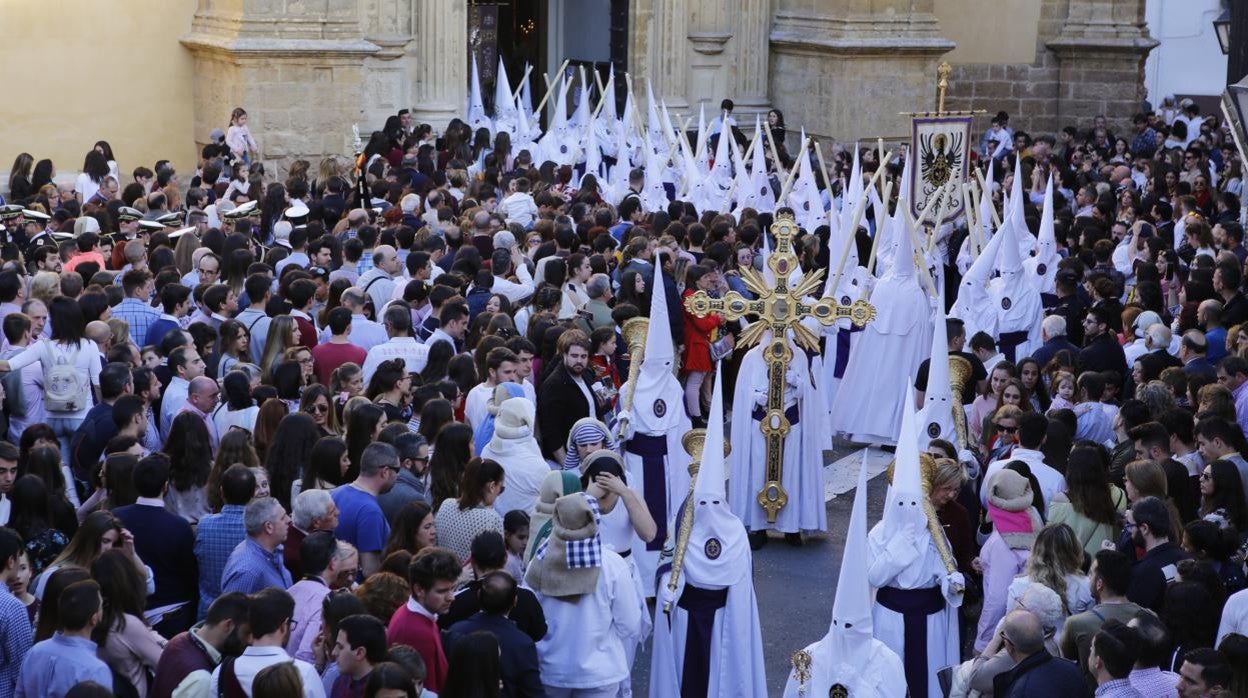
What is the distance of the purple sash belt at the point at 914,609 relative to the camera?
8.13 meters

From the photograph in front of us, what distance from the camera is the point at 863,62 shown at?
2459 centimetres

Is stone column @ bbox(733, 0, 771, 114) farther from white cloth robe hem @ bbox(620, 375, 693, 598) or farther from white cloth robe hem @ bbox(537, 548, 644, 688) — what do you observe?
white cloth robe hem @ bbox(537, 548, 644, 688)

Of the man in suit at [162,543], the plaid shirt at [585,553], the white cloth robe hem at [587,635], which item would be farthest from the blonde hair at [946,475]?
the man in suit at [162,543]

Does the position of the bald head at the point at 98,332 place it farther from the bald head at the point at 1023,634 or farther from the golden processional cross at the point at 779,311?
the bald head at the point at 1023,634

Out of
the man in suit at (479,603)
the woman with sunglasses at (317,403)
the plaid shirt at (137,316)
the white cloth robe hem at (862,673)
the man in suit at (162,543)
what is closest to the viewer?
the white cloth robe hem at (862,673)

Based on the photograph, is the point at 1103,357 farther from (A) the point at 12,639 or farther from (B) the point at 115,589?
(A) the point at 12,639

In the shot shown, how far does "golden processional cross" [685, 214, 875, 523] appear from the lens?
10703 mm

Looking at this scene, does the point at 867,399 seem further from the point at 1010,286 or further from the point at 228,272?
the point at 228,272

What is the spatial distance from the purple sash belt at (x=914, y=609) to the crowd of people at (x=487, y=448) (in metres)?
0.04

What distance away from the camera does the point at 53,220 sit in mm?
14992

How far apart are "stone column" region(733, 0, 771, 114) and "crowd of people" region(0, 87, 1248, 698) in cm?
912

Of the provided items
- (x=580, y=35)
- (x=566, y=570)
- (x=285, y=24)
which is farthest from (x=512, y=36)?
(x=566, y=570)

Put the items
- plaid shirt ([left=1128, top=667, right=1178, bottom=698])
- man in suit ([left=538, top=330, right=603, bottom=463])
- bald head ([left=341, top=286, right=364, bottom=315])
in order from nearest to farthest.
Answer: plaid shirt ([left=1128, top=667, right=1178, bottom=698]) < man in suit ([left=538, top=330, right=603, bottom=463]) < bald head ([left=341, top=286, right=364, bottom=315])

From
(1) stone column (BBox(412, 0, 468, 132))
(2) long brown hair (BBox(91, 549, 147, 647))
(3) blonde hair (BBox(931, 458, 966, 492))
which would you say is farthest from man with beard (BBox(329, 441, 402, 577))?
(1) stone column (BBox(412, 0, 468, 132))
